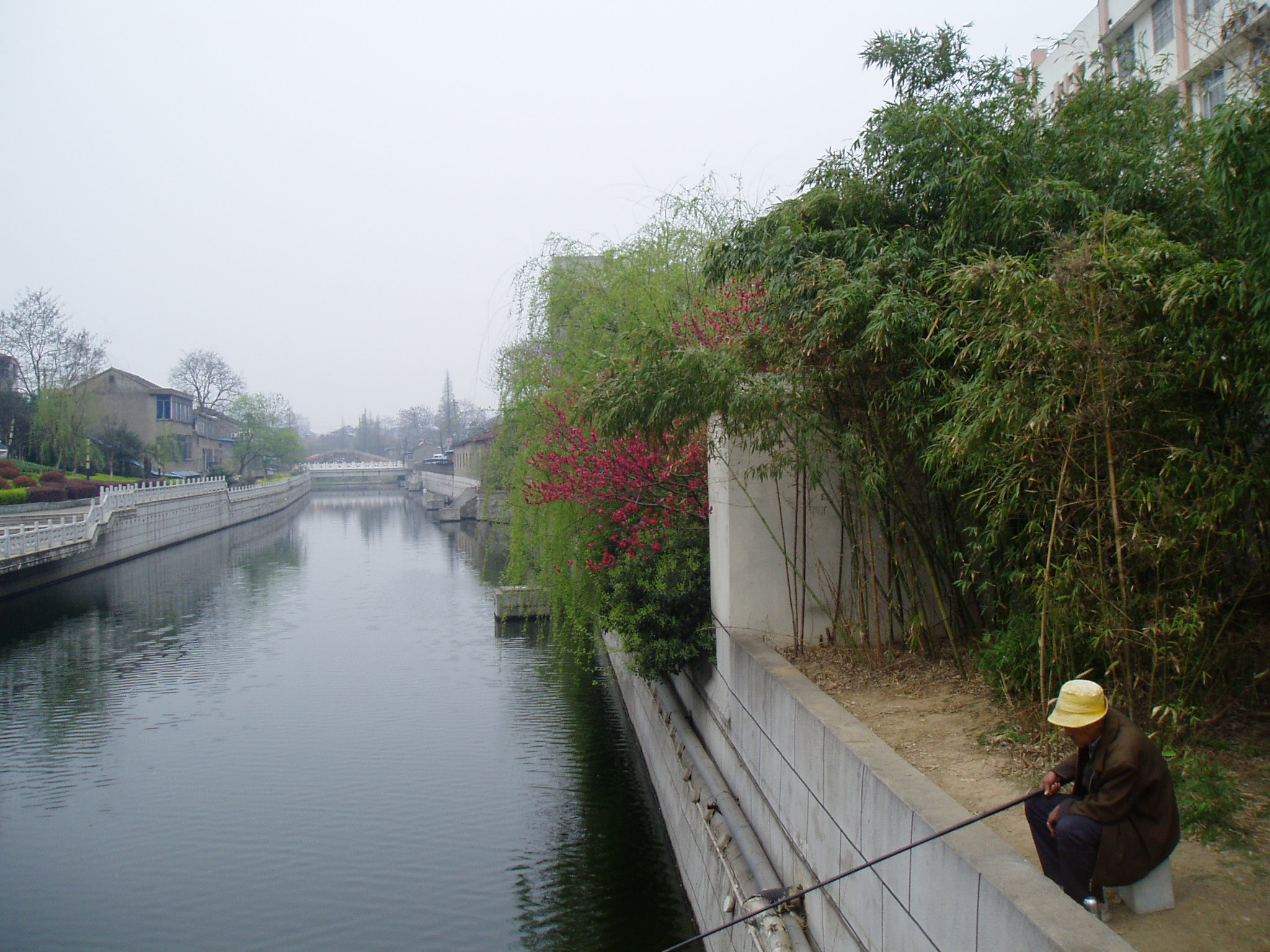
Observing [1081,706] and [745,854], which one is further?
[745,854]

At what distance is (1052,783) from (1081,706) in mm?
387

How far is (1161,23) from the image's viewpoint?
1580 cm

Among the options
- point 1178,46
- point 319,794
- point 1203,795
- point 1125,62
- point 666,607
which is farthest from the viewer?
point 1178,46

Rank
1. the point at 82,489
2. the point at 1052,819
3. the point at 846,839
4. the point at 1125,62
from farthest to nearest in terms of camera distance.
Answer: the point at 82,489, the point at 1125,62, the point at 846,839, the point at 1052,819

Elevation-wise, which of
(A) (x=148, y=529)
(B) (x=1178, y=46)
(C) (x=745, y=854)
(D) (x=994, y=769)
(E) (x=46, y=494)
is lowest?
(C) (x=745, y=854)

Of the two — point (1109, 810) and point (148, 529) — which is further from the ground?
point (1109, 810)

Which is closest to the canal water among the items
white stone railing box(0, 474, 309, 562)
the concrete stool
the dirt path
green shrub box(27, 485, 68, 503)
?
white stone railing box(0, 474, 309, 562)

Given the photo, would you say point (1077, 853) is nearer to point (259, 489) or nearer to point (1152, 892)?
point (1152, 892)

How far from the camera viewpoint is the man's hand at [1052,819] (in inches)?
127

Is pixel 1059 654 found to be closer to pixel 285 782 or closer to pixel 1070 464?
pixel 1070 464

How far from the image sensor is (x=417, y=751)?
35.3ft

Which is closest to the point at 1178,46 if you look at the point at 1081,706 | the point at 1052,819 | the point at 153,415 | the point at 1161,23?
the point at 1161,23

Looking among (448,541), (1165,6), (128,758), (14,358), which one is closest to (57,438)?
(14,358)

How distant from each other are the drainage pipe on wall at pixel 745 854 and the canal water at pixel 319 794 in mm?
1082
